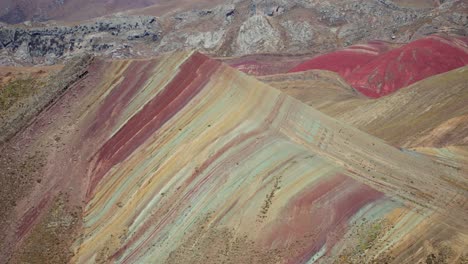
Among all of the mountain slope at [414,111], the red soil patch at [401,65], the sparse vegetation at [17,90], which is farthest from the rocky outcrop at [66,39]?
the sparse vegetation at [17,90]

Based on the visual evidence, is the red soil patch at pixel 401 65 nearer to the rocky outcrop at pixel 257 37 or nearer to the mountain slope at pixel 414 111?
the mountain slope at pixel 414 111

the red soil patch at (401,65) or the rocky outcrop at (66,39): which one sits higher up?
the red soil patch at (401,65)

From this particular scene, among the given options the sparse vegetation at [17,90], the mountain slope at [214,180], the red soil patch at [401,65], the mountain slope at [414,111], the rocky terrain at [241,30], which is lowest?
the rocky terrain at [241,30]

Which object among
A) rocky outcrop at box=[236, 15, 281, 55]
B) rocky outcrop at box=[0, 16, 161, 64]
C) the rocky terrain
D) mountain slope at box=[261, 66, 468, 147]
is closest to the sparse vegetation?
mountain slope at box=[261, 66, 468, 147]

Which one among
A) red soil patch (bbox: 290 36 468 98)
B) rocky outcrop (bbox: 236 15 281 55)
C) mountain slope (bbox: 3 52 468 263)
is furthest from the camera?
rocky outcrop (bbox: 236 15 281 55)

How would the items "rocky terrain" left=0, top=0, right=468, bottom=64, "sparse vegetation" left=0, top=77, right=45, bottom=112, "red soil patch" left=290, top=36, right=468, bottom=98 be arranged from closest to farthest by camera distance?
"sparse vegetation" left=0, top=77, right=45, bottom=112, "red soil patch" left=290, top=36, right=468, bottom=98, "rocky terrain" left=0, top=0, right=468, bottom=64

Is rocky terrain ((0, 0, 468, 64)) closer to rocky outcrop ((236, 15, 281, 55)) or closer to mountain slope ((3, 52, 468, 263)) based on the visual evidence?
rocky outcrop ((236, 15, 281, 55))

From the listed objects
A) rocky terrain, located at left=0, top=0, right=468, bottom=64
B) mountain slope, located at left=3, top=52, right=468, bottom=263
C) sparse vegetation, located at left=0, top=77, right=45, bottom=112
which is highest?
sparse vegetation, located at left=0, top=77, right=45, bottom=112

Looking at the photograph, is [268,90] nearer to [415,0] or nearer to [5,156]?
[5,156]
